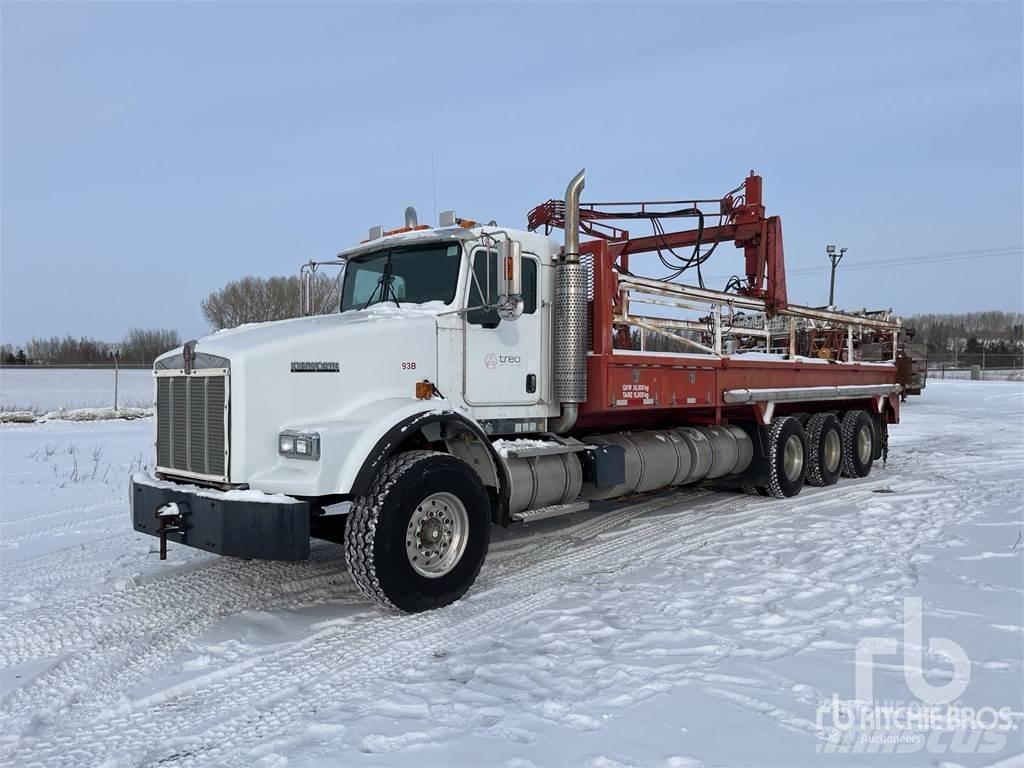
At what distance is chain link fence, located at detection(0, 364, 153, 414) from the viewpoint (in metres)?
21.4

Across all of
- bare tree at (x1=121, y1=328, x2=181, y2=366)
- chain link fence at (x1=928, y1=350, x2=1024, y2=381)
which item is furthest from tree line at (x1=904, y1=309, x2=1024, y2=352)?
bare tree at (x1=121, y1=328, x2=181, y2=366)

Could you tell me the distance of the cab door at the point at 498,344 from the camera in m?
6.11

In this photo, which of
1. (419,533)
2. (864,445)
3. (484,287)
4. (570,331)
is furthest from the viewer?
(864,445)

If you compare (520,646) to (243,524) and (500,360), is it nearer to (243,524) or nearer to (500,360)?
(243,524)

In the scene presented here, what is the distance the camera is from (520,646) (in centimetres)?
444

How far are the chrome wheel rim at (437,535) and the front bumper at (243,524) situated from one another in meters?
0.80

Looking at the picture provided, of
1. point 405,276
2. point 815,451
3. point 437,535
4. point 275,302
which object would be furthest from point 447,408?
point 275,302

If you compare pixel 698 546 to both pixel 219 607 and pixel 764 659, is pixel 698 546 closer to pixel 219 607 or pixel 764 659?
pixel 764 659

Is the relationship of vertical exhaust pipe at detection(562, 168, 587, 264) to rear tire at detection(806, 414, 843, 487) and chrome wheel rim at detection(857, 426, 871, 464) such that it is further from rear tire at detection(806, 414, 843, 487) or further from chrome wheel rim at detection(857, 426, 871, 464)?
chrome wheel rim at detection(857, 426, 871, 464)

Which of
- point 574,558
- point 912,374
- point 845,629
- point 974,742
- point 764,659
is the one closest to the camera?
point 974,742

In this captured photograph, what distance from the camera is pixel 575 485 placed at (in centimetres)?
682

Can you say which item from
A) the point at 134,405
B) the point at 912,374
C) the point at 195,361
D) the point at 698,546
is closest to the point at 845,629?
the point at 698,546

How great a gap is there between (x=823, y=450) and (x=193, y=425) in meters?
8.66

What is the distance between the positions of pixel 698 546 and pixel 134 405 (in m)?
19.6
